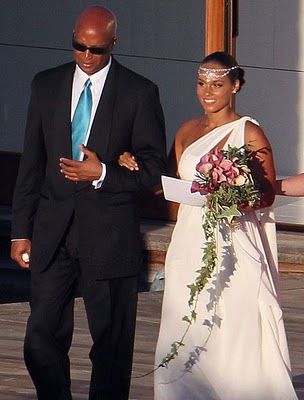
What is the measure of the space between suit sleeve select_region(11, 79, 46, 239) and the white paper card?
1.78 ft

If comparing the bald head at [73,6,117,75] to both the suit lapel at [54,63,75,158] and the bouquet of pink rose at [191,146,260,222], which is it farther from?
the bouquet of pink rose at [191,146,260,222]

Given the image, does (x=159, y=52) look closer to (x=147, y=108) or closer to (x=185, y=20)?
(x=185, y=20)

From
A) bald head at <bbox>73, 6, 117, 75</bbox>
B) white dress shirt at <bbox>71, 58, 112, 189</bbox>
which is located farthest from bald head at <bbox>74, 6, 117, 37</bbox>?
white dress shirt at <bbox>71, 58, 112, 189</bbox>

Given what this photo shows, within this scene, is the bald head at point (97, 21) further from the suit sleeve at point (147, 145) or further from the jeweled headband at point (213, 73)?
the jeweled headband at point (213, 73)

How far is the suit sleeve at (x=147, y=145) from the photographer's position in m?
6.26

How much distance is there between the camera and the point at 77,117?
249 inches

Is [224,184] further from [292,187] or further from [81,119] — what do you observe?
[81,119]

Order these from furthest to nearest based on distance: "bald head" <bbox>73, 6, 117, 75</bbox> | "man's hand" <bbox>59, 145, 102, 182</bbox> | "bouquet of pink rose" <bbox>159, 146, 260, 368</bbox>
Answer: "bouquet of pink rose" <bbox>159, 146, 260, 368</bbox>, "bald head" <bbox>73, 6, 117, 75</bbox>, "man's hand" <bbox>59, 145, 102, 182</bbox>

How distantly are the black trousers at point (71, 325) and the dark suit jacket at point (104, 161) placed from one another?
0.07 m

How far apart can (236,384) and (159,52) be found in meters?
5.70

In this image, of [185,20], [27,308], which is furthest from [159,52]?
[27,308]

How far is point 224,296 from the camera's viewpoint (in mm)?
6664

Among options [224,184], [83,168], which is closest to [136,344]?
[224,184]

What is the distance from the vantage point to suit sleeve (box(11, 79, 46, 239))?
21.0 ft
